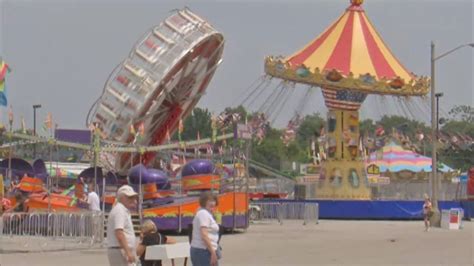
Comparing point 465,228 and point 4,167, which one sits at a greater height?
point 4,167

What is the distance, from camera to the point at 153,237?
11.1 meters

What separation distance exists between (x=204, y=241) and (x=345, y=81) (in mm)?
33694

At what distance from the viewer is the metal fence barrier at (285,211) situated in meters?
36.0

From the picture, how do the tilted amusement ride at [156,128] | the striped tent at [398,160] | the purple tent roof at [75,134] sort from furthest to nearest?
the striped tent at [398,160] → the purple tent roof at [75,134] → the tilted amusement ride at [156,128]

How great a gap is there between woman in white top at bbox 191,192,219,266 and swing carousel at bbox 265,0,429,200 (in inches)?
1315

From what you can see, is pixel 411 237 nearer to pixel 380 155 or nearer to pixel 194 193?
pixel 194 193

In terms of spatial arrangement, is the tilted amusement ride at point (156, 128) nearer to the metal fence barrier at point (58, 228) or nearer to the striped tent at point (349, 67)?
the metal fence barrier at point (58, 228)

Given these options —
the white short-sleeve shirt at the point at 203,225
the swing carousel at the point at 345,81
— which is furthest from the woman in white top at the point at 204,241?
the swing carousel at the point at 345,81

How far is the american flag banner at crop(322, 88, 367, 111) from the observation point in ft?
146

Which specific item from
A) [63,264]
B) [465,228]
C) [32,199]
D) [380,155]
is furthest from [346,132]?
[63,264]

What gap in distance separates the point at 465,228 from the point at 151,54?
13.4m

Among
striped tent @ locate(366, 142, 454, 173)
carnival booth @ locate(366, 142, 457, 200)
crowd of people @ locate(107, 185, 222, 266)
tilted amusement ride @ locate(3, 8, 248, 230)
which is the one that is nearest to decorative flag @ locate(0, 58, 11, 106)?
tilted amusement ride @ locate(3, 8, 248, 230)

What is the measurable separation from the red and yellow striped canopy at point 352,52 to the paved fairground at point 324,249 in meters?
14.4

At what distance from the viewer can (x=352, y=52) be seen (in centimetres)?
4434
